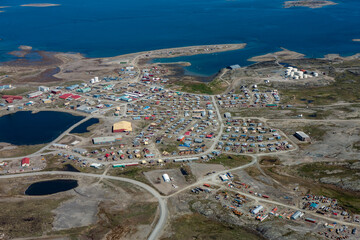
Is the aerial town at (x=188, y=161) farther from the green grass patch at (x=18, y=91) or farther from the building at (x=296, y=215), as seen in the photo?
the green grass patch at (x=18, y=91)

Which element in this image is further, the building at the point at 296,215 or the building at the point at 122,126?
the building at the point at 122,126

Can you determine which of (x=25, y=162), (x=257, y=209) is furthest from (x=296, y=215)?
(x=25, y=162)

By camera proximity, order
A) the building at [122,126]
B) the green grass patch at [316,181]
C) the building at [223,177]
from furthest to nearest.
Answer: the building at [122,126]
the building at [223,177]
the green grass patch at [316,181]

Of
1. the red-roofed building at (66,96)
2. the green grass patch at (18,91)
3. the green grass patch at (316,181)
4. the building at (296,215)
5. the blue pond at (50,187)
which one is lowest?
the green grass patch at (316,181)

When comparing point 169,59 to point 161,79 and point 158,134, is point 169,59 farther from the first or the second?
point 158,134

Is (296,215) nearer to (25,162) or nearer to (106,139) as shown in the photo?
→ (106,139)

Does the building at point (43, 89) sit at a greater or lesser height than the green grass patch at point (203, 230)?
greater

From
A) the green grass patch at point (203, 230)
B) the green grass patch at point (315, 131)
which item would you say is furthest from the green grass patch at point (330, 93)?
the green grass patch at point (203, 230)

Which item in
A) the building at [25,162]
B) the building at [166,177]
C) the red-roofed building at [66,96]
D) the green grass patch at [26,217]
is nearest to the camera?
the green grass patch at [26,217]
